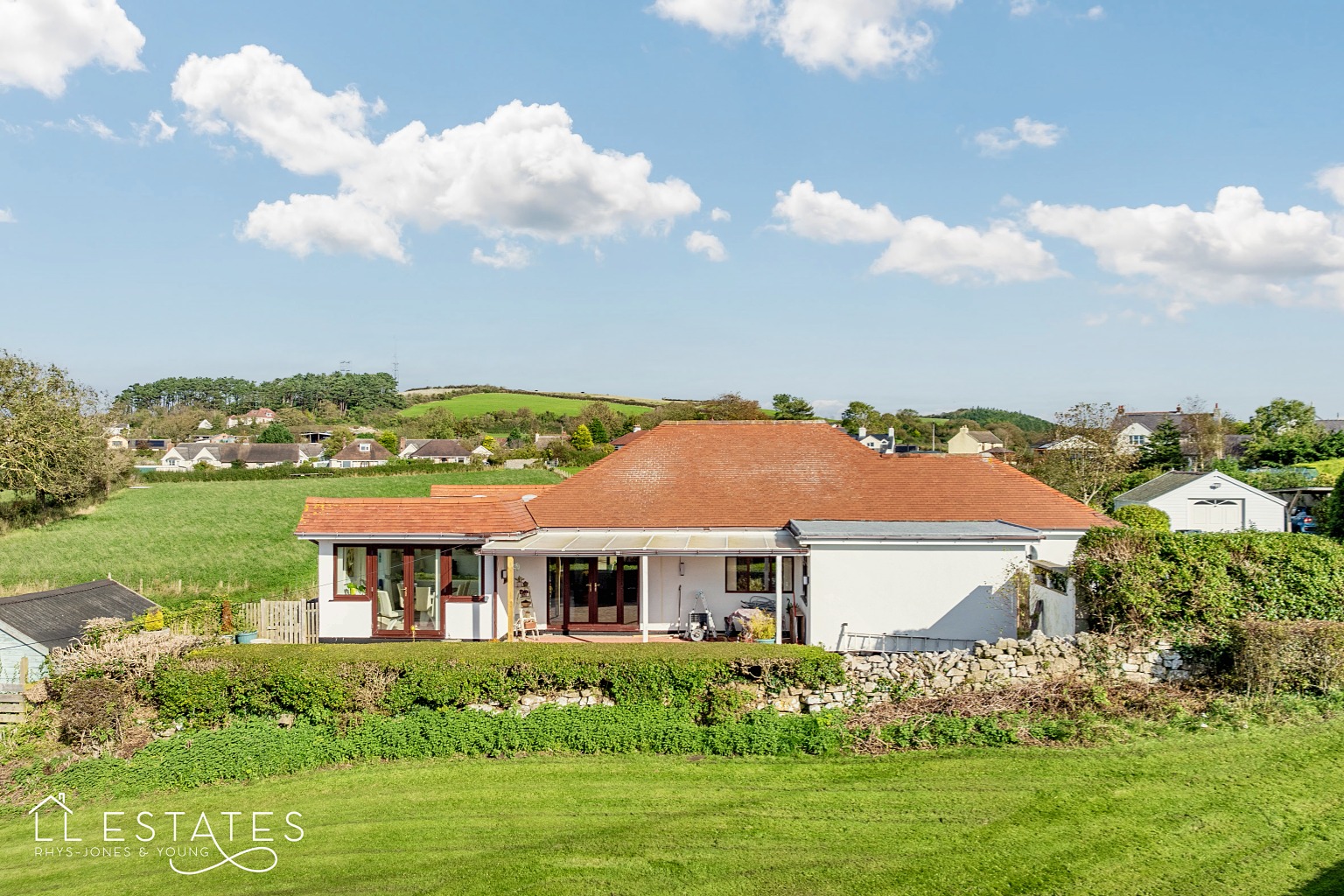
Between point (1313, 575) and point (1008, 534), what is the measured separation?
4967 millimetres

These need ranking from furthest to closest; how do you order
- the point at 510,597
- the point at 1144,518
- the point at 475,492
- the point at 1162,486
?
the point at 1162,486 → the point at 475,492 → the point at 1144,518 → the point at 510,597

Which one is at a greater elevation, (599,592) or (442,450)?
(442,450)

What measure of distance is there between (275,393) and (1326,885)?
200911mm

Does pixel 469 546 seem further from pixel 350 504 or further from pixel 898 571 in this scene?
pixel 898 571

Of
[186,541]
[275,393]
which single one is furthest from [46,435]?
[275,393]

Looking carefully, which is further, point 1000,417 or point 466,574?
point 1000,417

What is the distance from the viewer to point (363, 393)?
16688cm

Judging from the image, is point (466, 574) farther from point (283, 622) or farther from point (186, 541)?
point (186, 541)

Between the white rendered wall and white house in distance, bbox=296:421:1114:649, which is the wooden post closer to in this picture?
white house in distance, bbox=296:421:1114:649

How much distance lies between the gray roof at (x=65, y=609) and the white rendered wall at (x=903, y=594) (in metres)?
13.4

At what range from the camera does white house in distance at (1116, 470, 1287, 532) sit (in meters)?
33.1

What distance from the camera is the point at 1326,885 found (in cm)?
637

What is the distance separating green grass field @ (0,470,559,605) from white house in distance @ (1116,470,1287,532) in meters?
36.9

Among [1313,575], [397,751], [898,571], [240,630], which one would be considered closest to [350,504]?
[240,630]
